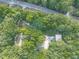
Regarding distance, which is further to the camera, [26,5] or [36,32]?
[26,5]

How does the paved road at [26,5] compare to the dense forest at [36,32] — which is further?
the paved road at [26,5]

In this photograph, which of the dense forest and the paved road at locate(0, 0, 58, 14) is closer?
the dense forest

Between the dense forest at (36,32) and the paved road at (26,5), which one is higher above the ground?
the paved road at (26,5)

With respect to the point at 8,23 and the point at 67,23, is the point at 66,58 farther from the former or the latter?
the point at 8,23

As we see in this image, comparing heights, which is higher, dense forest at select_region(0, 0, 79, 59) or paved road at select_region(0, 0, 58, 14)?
paved road at select_region(0, 0, 58, 14)

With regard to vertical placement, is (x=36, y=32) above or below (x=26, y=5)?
below

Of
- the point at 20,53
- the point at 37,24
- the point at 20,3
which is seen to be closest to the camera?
the point at 20,53

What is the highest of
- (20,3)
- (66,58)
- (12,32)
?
(20,3)

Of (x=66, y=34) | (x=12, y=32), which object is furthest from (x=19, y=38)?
(x=66, y=34)
